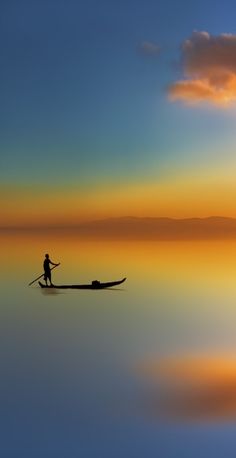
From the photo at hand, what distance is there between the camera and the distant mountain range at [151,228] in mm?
3254

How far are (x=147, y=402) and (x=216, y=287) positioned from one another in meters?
1.25

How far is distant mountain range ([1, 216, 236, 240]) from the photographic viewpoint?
325cm

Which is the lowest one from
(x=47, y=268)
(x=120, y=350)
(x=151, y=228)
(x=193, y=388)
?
(x=193, y=388)

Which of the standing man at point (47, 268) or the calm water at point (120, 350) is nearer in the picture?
the calm water at point (120, 350)

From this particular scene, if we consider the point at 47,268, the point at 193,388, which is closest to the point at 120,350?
the point at 193,388

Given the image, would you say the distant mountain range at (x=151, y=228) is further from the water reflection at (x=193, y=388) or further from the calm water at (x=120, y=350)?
the water reflection at (x=193, y=388)

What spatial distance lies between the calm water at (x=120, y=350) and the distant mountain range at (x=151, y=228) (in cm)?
10

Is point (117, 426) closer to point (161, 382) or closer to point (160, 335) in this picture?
point (161, 382)

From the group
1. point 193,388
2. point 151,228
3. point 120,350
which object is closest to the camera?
point 193,388

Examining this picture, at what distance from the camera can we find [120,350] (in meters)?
2.85

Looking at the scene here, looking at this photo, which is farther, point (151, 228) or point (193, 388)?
point (151, 228)

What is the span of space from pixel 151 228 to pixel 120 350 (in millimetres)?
776

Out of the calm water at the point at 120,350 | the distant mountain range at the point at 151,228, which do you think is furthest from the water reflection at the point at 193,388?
the distant mountain range at the point at 151,228

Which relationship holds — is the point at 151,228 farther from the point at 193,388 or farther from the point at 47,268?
the point at 193,388
